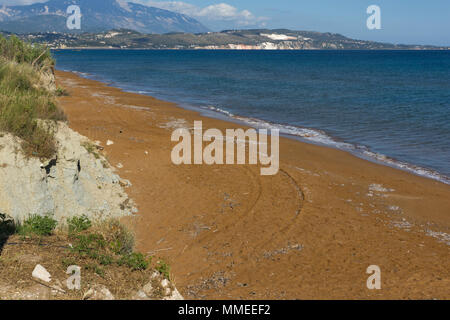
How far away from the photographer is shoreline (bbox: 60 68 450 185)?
52.6ft

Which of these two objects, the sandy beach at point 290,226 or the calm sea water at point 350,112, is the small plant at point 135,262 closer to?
the sandy beach at point 290,226

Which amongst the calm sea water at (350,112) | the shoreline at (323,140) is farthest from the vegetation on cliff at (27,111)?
the calm sea water at (350,112)

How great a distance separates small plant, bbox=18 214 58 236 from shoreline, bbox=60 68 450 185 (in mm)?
13142

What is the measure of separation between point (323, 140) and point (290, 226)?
39.4 feet

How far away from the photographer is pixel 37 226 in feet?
24.2

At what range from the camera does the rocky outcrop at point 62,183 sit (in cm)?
783

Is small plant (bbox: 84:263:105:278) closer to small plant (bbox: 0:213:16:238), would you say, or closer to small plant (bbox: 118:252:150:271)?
small plant (bbox: 118:252:150:271)

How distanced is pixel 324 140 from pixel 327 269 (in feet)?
45.2

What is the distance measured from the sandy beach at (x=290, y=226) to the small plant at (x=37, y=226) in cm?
192

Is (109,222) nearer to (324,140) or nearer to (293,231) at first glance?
(293,231)

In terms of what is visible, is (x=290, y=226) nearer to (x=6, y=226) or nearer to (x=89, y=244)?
(x=89, y=244)
